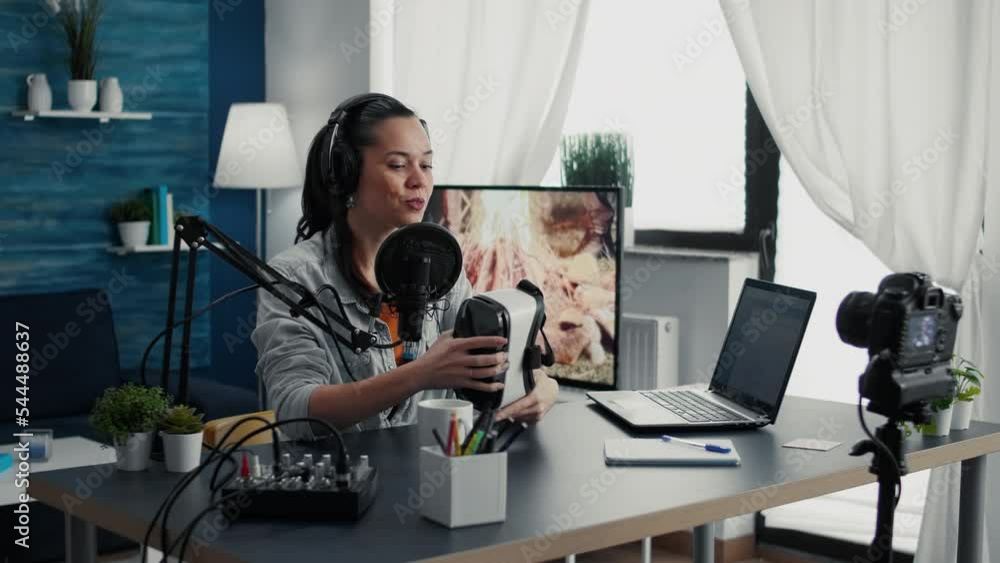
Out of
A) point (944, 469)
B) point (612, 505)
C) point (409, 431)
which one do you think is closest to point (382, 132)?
point (409, 431)

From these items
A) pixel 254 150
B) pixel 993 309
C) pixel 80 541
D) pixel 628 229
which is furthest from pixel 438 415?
pixel 254 150

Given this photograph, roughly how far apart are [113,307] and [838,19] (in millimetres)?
3154

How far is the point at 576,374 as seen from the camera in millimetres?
3541

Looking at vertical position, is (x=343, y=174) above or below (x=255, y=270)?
above

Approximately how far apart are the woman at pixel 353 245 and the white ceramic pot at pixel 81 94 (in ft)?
8.13

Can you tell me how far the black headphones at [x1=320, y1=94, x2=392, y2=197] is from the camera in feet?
7.30

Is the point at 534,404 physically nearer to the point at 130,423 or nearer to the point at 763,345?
the point at 763,345

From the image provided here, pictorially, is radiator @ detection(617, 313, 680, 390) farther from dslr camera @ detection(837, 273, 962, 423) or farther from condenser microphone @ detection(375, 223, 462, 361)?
dslr camera @ detection(837, 273, 962, 423)

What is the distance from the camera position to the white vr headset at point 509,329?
185 centimetres

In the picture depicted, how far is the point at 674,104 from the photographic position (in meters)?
3.83

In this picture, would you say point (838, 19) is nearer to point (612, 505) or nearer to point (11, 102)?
point (612, 505)

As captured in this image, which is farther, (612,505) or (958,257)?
(958,257)

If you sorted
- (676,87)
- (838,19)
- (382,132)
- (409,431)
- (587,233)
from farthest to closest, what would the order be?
(676,87), (587,233), (838,19), (382,132), (409,431)

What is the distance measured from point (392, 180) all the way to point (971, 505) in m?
1.31
